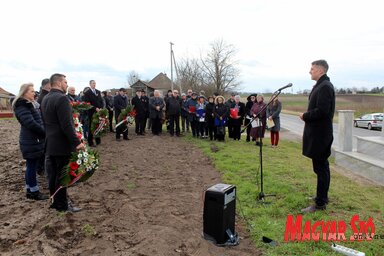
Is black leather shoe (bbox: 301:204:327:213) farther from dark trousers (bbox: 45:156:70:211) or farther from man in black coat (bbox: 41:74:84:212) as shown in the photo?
dark trousers (bbox: 45:156:70:211)

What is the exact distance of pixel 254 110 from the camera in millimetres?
11523

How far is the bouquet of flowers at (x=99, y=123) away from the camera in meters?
10.2

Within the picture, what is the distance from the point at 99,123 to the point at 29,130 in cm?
500

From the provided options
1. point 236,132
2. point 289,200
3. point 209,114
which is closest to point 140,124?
point 209,114

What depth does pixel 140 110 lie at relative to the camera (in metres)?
13.0

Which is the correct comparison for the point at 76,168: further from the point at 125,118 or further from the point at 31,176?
the point at 125,118

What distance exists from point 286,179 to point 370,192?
5.04 feet

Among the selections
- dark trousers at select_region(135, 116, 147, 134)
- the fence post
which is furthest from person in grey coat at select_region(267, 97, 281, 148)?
dark trousers at select_region(135, 116, 147, 134)

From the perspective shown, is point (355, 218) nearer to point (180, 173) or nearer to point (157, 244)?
point (157, 244)

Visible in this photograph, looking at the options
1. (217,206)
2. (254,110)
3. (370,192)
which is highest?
(254,110)

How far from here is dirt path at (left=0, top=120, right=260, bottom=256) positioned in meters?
3.72

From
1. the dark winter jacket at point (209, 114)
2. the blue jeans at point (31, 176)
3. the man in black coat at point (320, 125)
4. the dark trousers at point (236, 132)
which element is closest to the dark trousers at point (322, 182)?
the man in black coat at point (320, 125)

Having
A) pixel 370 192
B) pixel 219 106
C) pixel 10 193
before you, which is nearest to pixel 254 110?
pixel 219 106

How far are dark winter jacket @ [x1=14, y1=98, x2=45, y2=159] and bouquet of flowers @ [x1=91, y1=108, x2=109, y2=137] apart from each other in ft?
15.5
